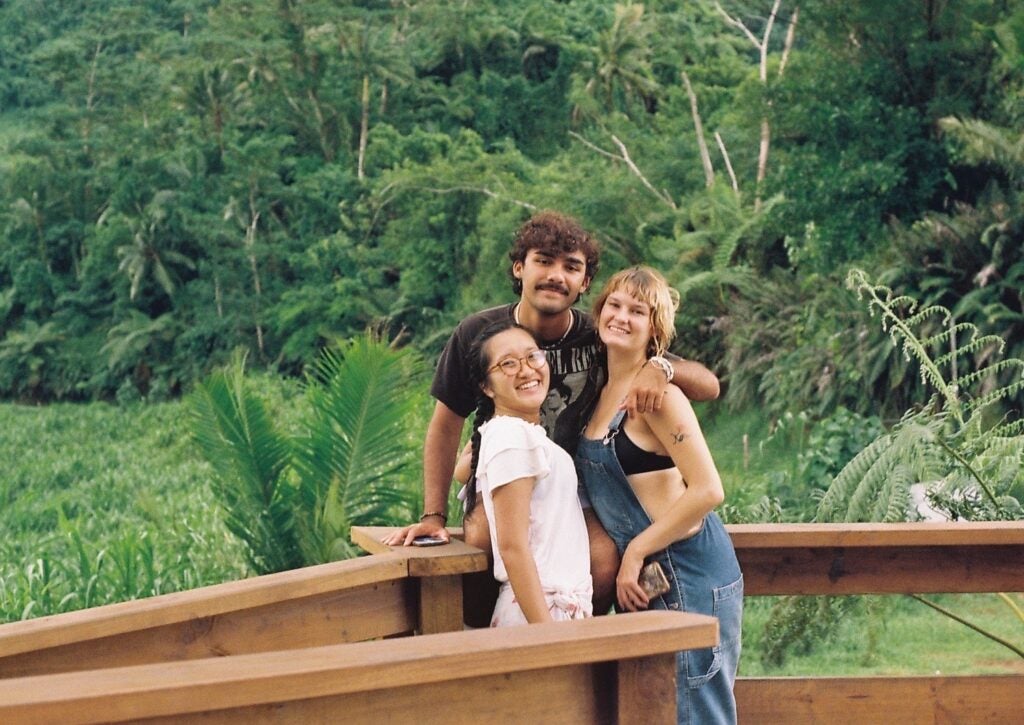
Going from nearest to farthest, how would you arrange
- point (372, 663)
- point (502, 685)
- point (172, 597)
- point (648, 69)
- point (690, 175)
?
point (372, 663), point (502, 685), point (172, 597), point (690, 175), point (648, 69)

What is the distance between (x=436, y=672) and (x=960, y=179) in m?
15.1

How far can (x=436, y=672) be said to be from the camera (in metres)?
1.58

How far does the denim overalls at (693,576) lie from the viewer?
7.95ft

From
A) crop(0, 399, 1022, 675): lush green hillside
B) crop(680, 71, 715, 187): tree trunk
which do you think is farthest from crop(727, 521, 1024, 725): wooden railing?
crop(680, 71, 715, 187): tree trunk

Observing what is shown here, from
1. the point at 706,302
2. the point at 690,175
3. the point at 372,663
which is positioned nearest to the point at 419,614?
the point at 372,663

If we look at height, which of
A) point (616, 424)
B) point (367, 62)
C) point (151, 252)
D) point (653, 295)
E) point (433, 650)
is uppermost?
point (367, 62)

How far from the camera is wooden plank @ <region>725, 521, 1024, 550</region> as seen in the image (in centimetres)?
274

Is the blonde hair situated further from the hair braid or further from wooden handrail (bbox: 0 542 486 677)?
wooden handrail (bbox: 0 542 486 677)

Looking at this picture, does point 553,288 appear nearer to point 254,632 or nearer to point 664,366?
point 664,366

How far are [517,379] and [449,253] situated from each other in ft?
87.4

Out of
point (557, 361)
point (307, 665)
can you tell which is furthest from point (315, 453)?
point (307, 665)

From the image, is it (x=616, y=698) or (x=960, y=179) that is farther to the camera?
(x=960, y=179)

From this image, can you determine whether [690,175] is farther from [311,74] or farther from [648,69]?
[311,74]

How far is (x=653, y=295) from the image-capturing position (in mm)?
2561
